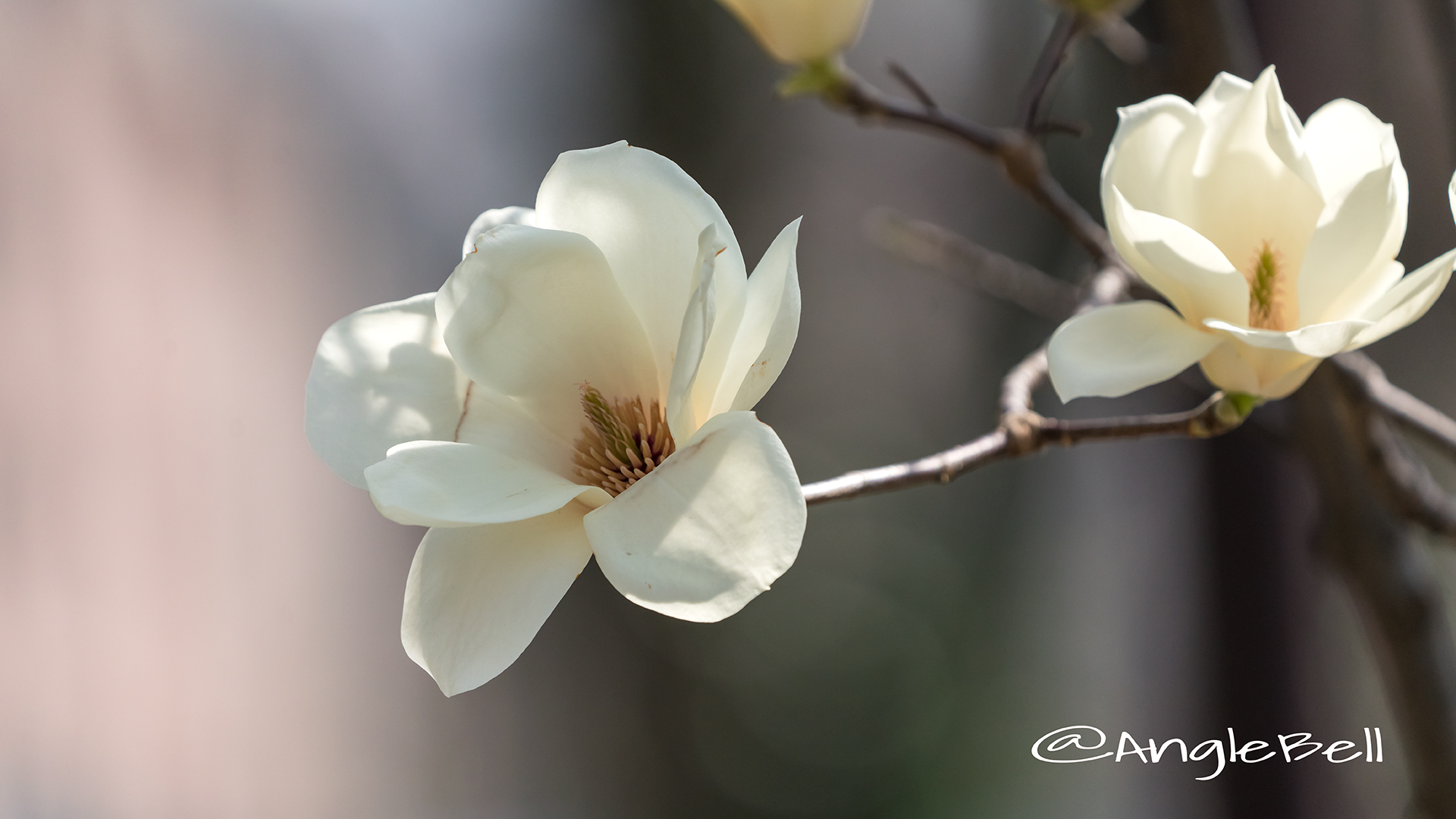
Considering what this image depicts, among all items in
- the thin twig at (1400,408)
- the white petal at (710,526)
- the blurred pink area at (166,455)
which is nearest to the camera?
the white petal at (710,526)

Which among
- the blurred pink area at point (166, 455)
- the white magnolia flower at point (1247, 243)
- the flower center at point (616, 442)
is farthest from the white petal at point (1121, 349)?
the blurred pink area at point (166, 455)

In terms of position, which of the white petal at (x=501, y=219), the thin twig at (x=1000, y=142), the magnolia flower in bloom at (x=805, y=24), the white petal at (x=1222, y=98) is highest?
the magnolia flower in bloom at (x=805, y=24)

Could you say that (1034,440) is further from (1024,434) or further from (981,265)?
(981,265)

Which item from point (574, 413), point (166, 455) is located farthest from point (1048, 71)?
point (166, 455)

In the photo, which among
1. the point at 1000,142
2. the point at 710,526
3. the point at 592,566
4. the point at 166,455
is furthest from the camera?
the point at 592,566

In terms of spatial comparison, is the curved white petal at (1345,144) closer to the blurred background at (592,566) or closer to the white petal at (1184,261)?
the white petal at (1184,261)

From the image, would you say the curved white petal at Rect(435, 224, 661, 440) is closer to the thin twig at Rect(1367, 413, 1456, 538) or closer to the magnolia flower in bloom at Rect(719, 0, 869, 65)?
the magnolia flower in bloom at Rect(719, 0, 869, 65)

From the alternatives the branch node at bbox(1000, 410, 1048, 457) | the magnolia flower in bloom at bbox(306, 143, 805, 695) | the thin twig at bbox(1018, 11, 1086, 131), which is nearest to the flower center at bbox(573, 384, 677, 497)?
the magnolia flower in bloom at bbox(306, 143, 805, 695)
